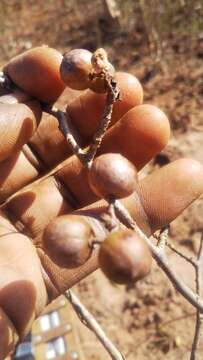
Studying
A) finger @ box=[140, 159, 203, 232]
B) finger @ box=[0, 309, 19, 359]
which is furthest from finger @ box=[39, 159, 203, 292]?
finger @ box=[0, 309, 19, 359]

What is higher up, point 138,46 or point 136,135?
point 136,135

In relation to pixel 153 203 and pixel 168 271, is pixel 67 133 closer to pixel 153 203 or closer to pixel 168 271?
pixel 153 203

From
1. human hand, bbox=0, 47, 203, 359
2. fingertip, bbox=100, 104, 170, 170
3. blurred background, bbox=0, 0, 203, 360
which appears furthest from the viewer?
blurred background, bbox=0, 0, 203, 360

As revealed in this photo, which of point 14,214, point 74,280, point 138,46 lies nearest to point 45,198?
point 14,214

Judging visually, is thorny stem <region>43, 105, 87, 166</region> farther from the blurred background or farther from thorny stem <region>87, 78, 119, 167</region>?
the blurred background

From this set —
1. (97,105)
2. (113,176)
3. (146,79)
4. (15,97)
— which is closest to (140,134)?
(97,105)

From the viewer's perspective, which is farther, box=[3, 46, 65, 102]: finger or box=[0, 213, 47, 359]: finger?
box=[3, 46, 65, 102]: finger

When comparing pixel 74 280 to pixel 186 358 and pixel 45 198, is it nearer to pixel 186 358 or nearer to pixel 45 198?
pixel 45 198
